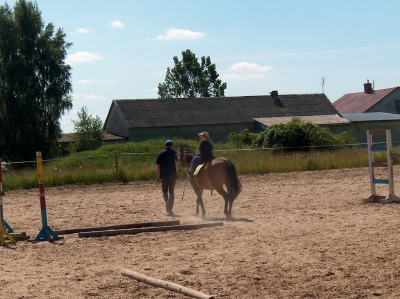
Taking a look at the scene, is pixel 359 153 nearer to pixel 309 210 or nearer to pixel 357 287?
pixel 309 210

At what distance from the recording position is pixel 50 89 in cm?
4538

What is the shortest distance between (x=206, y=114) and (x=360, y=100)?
2345 cm

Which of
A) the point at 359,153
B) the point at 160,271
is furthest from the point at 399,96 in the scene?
the point at 160,271

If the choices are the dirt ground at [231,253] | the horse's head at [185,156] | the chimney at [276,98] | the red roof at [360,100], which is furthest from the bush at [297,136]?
the red roof at [360,100]

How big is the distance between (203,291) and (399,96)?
61.0 meters

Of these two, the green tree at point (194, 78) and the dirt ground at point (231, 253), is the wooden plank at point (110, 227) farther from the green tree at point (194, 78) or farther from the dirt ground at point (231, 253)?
the green tree at point (194, 78)

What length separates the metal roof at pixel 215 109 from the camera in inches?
1831

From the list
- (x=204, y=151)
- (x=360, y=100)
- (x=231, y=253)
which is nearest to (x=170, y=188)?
(x=204, y=151)

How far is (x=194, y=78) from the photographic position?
238 feet

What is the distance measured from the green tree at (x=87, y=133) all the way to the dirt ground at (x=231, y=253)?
30.4 metres

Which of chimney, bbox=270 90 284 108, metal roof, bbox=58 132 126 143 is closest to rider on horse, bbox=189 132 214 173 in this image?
metal roof, bbox=58 132 126 143

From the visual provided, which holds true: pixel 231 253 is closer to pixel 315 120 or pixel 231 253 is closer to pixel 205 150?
pixel 205 150

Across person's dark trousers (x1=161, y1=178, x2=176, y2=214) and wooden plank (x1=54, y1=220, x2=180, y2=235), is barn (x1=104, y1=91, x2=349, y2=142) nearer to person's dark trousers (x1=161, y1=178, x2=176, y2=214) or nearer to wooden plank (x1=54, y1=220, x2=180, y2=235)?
person's dark trousers (x1=161, y1=178, x2=176, y2=214)

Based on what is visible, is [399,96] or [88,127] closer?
[88,127]
